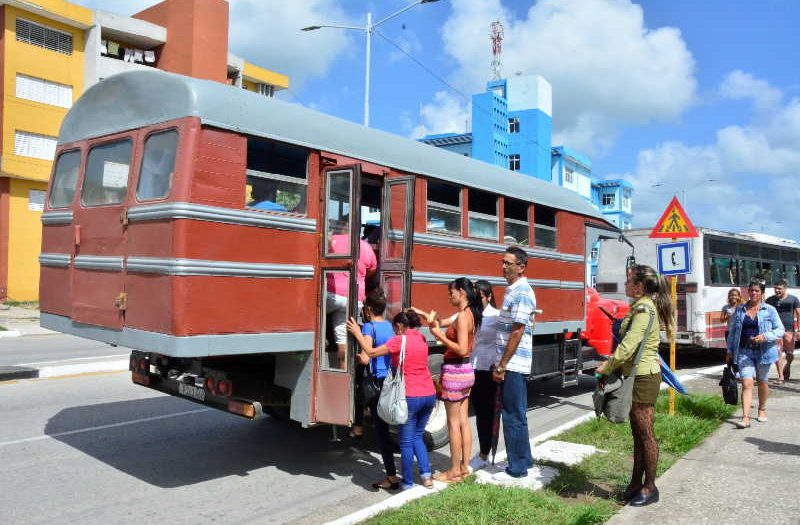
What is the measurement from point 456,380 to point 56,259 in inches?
150

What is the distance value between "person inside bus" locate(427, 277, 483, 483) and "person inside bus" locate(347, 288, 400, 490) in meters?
0.42

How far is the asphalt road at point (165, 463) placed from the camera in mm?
5160

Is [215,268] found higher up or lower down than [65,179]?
lower down

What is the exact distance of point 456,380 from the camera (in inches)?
226

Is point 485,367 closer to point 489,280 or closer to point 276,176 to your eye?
point 489,280

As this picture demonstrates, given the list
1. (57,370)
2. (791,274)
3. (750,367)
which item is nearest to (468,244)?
(750,367)

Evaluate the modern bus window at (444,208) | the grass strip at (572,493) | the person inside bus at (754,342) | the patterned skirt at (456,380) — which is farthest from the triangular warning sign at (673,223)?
the patterned skirt at (456,380)

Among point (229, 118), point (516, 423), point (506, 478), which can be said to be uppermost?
point (229, 118)

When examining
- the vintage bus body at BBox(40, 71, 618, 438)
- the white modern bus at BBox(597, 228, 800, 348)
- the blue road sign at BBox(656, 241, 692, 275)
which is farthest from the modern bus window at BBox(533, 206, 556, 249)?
the white modern bus at BBox(597, 228, 800, 348)

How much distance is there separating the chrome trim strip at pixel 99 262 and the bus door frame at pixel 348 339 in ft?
5.39

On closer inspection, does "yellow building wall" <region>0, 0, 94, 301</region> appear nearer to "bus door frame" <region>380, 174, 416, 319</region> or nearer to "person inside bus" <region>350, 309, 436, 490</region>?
"bus door frame" <region>380, 174, 416, 319</region>

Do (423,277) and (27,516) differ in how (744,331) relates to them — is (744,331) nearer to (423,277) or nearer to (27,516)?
(423,277)

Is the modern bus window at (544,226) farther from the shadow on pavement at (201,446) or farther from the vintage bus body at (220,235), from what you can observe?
the shadow on pavement at (201,446)

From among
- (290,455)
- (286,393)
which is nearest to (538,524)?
(286,393)
